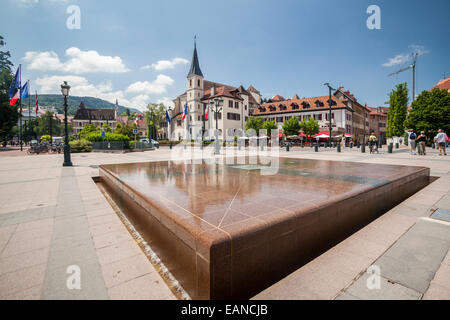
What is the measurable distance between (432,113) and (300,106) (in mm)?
24546

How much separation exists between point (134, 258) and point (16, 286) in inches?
45.6

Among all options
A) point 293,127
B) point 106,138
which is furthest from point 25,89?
point 293,127

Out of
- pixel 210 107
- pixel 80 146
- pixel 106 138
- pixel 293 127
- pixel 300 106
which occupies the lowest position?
pixel 80 146

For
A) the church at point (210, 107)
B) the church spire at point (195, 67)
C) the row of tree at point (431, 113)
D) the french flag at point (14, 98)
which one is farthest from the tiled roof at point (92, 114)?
the row of tree at point (431, 113)

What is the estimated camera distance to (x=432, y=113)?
3522cm

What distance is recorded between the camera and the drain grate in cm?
411

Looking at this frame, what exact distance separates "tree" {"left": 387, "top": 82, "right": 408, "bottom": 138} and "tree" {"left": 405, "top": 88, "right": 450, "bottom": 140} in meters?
11.6

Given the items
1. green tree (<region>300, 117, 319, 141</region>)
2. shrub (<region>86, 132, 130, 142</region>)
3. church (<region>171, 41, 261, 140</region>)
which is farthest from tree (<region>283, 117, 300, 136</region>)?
shrub (<region>86, 132, 130, 142</region>)

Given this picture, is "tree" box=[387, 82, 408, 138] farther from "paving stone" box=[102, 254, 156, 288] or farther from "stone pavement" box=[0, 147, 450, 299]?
"paving stone" box=[102, 254, 156, 288]

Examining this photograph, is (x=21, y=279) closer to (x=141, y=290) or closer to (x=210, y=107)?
(x=141, y=290)

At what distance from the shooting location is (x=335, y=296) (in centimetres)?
213
